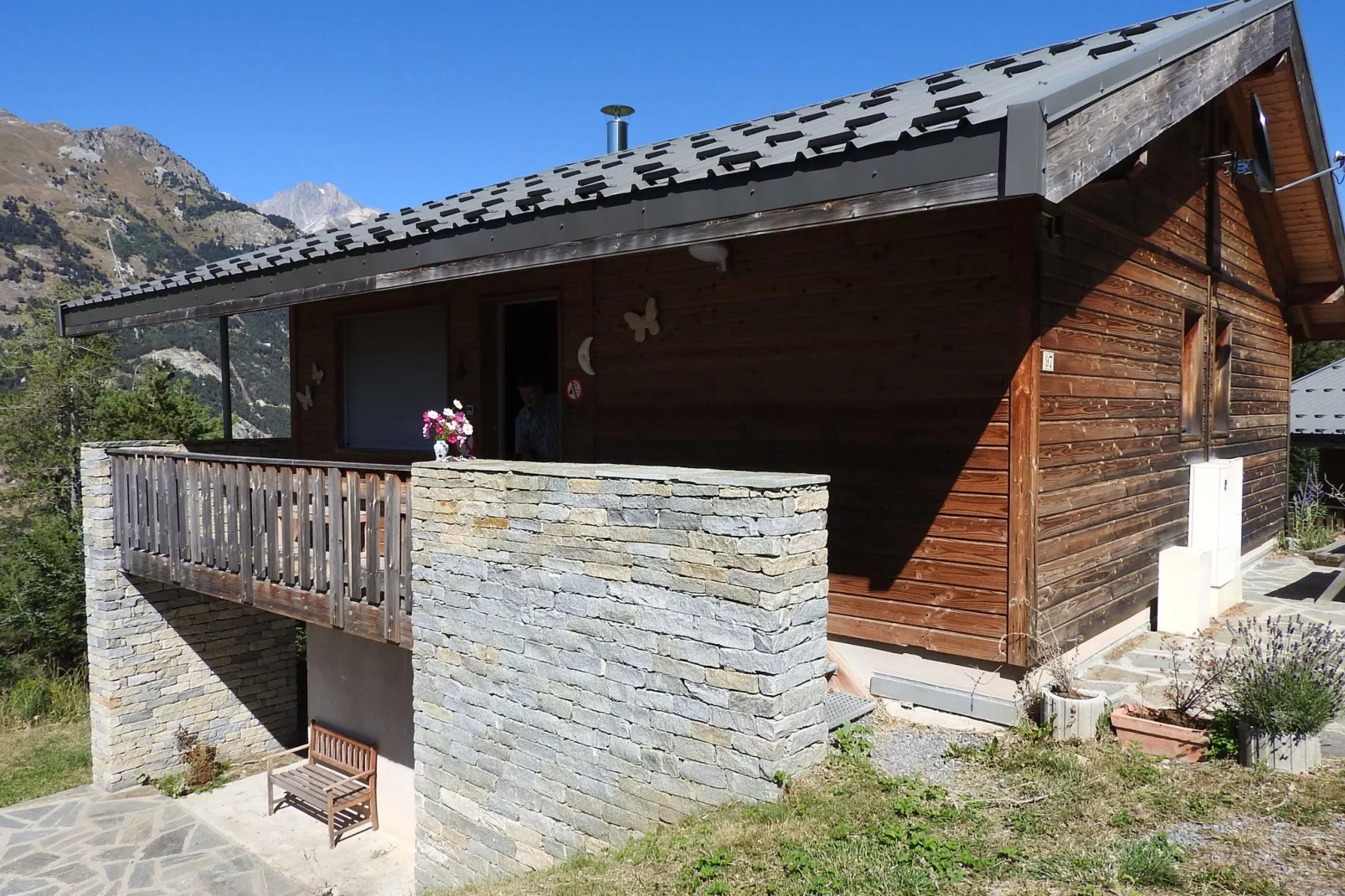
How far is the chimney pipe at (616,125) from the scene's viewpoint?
39.0ft

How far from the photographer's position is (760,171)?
4418 mm

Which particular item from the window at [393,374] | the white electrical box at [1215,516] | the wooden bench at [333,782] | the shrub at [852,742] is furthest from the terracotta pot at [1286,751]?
the wooden bench at [333,782]

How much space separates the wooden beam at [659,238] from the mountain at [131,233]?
19.8 m

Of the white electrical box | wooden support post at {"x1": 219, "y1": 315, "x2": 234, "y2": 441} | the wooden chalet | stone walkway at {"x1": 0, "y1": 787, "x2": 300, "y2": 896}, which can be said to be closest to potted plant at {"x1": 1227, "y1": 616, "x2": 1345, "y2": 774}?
the wooden chalet

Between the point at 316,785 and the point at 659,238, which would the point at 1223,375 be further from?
the point at 316,785

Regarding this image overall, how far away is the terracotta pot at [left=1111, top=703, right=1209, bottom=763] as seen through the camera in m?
4.39

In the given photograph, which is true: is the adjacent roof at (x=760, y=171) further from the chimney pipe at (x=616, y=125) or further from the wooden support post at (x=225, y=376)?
the chimney pipe at (x=616, y=125)

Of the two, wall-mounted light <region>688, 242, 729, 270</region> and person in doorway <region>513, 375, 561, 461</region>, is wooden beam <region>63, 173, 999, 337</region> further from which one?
person in doorway <region>513, 375, 561, 461</region>

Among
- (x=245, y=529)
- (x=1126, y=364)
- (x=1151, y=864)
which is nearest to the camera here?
(x=1151, y=864)

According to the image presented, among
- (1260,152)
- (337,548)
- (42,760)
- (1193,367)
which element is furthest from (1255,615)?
(42,760)

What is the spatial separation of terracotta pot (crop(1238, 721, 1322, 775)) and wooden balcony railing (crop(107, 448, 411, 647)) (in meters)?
5.10

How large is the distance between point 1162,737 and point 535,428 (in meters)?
5.35

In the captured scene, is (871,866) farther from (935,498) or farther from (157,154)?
(157,154)

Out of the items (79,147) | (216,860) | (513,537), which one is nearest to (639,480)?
(513,537)
